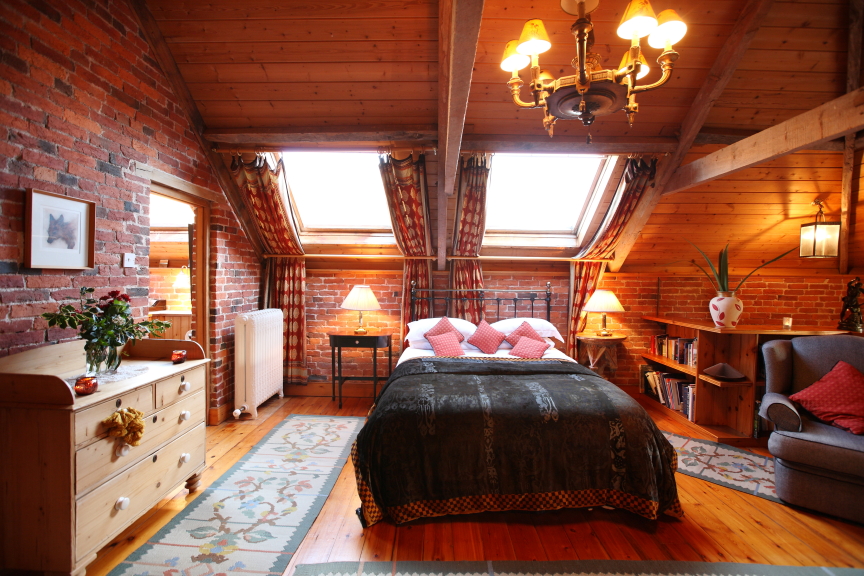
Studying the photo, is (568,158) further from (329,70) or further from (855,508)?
(855,508)

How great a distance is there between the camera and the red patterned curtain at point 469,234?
13.7 feet

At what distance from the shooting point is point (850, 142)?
12.5 feet

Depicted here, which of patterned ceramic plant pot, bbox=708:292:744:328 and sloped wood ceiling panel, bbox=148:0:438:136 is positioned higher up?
sloped wood ceiling panel, bbox=148:0:438:136

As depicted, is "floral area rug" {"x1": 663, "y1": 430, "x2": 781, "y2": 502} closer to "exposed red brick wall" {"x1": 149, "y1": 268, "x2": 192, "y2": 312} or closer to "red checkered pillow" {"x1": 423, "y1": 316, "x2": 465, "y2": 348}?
"red checkered pillow" {"x1": 423, "y1": 316, "x2": 465, "y2": 348}

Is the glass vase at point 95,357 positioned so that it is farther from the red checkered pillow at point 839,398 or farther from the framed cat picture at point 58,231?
the red checkered pillow at point 839,398

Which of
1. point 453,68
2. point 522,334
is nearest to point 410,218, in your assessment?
point 522,334

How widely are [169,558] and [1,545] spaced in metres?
0.65

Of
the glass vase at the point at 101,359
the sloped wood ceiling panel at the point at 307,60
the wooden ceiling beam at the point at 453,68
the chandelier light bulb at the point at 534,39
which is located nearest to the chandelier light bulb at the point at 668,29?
the chandelier light bulb at the point at 534,39

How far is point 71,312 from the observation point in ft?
7.50

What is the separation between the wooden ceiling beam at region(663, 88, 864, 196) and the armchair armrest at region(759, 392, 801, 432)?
1566mm

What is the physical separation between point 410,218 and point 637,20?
115 inches

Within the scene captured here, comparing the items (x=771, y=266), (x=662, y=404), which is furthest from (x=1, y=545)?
(x=771, y=266)

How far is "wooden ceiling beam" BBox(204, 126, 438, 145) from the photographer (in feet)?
12.3

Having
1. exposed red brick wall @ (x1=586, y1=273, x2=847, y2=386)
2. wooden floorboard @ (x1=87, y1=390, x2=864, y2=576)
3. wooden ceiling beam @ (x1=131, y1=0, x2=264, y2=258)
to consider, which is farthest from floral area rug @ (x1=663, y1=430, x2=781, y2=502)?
wooden ceiling beam @ (x1=131, y1=0, x2=264, y2=258)
